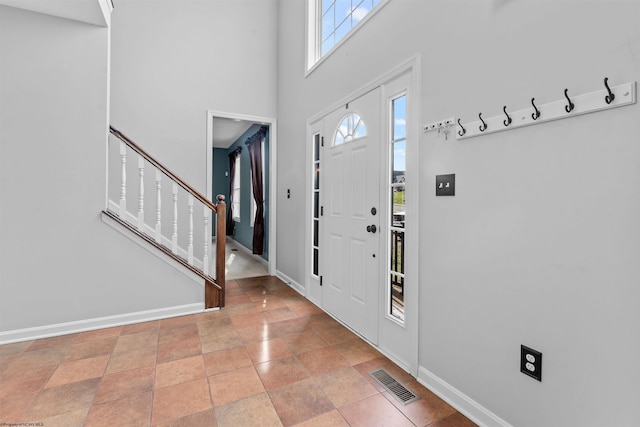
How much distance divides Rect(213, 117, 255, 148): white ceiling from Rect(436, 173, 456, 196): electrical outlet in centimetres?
428

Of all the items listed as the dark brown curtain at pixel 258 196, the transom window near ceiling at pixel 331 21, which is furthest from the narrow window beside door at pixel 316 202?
the dark brown curtain at pixel 258 196

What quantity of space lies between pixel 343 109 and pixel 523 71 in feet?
5.39

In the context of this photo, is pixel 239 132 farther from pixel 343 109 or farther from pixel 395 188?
pixel 395 188

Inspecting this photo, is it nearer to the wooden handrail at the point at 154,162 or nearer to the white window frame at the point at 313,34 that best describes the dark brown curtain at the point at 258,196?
the white window frame at the point at 313,34

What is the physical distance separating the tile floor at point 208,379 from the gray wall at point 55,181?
343mm

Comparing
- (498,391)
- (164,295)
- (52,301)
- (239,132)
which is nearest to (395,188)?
(498,391)

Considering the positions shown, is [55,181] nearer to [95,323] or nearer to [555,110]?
[95,323]

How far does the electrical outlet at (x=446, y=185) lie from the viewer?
1736mm

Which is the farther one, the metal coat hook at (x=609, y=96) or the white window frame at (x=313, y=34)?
the white window frame at (x=313, y=34)

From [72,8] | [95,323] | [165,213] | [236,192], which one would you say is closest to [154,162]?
[165,213]

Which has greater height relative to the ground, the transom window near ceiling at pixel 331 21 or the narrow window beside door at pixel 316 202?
the transom window near ceiling at pixel 331 21

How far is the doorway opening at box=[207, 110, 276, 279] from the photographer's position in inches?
175

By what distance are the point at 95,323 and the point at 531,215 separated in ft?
11.1

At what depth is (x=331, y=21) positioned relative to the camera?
10.8 feet
